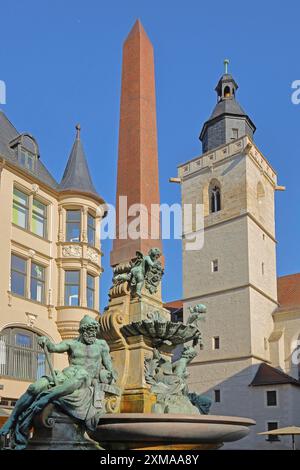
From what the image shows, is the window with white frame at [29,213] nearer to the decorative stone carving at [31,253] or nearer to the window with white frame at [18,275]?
the decorative stone carving at [31,253]

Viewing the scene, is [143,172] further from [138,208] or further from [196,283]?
[196,283]

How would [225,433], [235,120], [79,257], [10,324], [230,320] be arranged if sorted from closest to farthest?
1. [225,433]
2. [10,324]
3. [79,257]
4. [230,320]
5. [235,120]

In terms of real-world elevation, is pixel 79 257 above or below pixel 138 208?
above

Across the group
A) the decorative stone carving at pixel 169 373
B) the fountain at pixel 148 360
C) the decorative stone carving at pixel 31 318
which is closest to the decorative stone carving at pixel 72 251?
the decorative stone carving at pixel 31 318

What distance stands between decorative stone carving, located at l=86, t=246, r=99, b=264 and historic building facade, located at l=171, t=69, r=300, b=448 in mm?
17515

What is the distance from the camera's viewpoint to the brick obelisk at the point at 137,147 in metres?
10.8

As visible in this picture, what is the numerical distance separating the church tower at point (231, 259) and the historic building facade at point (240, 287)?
2.4 inches

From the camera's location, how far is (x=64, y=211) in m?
24.8

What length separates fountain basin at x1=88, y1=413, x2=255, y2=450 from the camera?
7.84 metres

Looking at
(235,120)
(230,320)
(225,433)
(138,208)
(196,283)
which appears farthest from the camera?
(235,120)

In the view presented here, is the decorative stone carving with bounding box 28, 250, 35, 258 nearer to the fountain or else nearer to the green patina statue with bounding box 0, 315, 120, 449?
the fountain

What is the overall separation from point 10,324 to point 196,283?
23.7 meters
